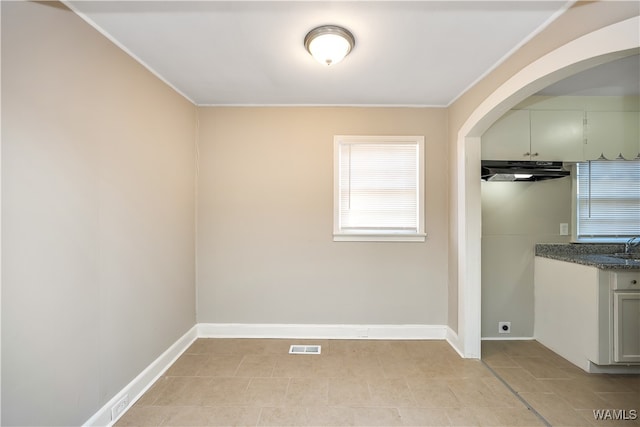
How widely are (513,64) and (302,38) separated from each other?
1.61m

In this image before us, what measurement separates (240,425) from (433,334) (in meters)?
2.24

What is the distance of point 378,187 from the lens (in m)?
3.18

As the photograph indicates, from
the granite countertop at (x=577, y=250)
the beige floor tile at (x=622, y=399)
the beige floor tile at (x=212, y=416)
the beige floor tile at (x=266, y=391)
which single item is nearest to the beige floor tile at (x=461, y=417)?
the beige floor tile at (x=622, y=399)

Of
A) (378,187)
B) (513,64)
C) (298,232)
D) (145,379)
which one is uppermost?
(513,64)

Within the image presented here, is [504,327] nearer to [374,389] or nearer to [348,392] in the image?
[374,389]

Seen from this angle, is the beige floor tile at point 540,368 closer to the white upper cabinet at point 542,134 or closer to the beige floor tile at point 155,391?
the white upper cabinet at point 542,134

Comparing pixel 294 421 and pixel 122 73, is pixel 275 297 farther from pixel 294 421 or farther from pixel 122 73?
pixel 122 73

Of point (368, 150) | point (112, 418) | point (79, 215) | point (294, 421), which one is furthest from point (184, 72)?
point (294, 421)

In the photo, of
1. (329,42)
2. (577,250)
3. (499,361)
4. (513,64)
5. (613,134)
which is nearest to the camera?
(329,42)

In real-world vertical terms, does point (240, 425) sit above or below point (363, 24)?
below

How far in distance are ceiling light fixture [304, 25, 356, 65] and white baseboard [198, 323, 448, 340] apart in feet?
8.86

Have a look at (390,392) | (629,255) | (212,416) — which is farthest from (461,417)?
(629,255)

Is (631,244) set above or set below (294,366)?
above

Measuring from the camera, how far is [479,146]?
272cm
